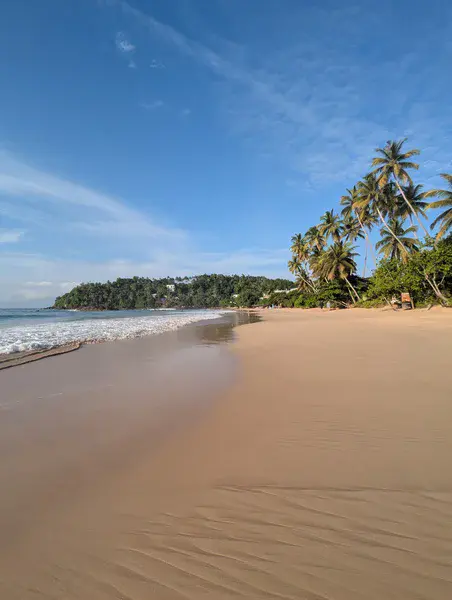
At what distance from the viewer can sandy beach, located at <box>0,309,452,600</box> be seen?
1770mm

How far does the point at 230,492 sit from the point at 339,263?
141 feet

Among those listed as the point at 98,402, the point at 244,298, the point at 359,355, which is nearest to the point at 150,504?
the point at 98,402

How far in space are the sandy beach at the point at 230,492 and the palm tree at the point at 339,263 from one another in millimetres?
38623

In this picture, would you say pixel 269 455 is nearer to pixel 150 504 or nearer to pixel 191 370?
pixel 150 504

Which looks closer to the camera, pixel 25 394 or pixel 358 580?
pixel 358 580

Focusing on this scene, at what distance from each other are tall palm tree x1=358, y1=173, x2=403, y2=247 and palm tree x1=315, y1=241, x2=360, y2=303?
23.4 ft

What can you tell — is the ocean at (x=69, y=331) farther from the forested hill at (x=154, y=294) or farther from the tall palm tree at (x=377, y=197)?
the forested hill at (x=154, y=294)

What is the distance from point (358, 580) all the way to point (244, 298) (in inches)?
3700

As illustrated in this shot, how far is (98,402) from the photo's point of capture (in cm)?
515

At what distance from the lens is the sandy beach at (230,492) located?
5.81 feet

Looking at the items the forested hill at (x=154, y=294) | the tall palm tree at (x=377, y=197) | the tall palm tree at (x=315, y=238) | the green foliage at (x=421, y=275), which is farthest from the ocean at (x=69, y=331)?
the forested hill at (x=154, y=294)

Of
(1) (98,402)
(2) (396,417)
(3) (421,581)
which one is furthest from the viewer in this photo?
(1) (98,402)

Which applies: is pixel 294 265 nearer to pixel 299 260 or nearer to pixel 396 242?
pixel 299 260

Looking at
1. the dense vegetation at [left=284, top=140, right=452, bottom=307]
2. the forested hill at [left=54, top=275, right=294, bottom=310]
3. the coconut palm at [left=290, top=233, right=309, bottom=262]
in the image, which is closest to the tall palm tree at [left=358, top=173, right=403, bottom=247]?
the dense vegetation at [left=284, top=140, right=452, bottom=307]
